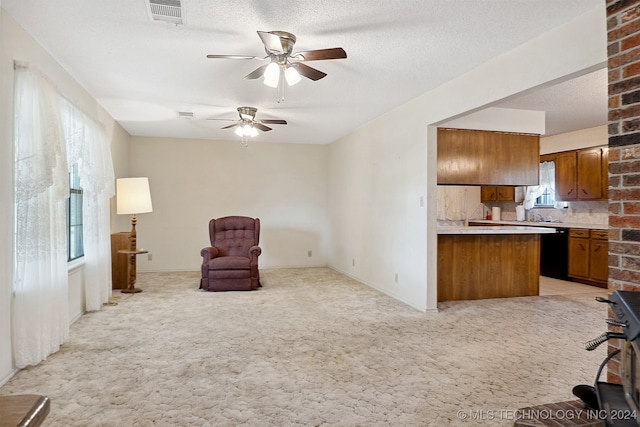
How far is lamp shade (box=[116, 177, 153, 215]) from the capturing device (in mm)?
5094

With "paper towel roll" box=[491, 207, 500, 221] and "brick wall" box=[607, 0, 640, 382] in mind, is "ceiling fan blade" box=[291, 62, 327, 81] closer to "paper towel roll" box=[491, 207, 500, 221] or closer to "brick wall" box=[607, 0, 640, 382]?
"brick wall" box=[607, 0, 640, 382]

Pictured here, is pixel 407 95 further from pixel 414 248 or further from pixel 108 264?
pixel 108 264

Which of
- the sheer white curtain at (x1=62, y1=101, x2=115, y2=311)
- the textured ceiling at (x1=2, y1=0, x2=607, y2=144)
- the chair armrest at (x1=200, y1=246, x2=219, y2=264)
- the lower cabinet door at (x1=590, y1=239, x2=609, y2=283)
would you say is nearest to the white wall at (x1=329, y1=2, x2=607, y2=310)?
the textured ceiling at (x1=2, y1=0, x2=607, y2=144)

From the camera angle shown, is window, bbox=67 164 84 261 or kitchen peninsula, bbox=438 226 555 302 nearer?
window, bbox=67 164 84 261

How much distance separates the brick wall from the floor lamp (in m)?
5.02

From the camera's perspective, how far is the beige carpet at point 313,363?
7.13ft

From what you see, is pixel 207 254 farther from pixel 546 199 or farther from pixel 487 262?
pixel 546 199

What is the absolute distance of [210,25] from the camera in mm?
2615

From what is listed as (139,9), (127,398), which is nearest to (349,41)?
(139,9)

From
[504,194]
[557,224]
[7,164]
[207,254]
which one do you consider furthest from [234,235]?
[557,224]

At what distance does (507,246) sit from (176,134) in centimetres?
560

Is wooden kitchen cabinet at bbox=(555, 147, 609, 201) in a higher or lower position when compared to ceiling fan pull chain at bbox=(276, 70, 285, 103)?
lower

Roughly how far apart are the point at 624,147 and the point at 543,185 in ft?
19.0

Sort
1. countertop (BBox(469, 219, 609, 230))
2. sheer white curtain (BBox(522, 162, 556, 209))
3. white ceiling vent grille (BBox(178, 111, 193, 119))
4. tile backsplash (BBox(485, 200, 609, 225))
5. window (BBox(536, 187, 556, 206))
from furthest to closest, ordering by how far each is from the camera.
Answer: window (BBox(536, 187, 556, 206))
sheer white curtain (BBox(522, 162, 556, 209))
tile backsplash (BBox(485, 200, 609, 225))
countertop (BBox(469, 219, 609, 230))
white ceiling vent grille (BBox(178, 111, 193, 119))
